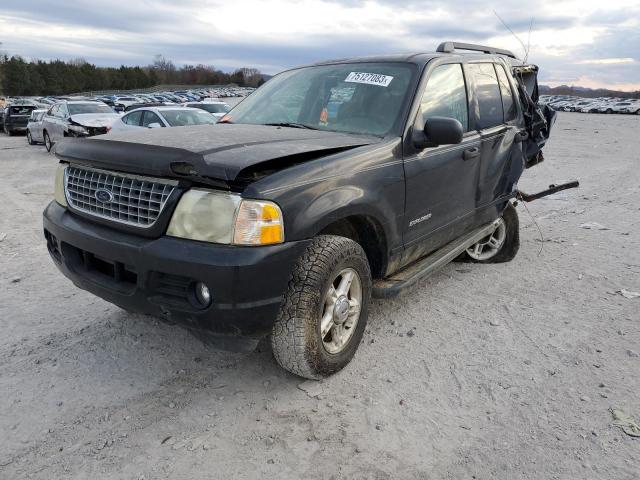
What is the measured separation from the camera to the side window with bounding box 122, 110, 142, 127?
40.2ft

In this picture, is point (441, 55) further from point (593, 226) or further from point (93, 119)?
point (93, 119)

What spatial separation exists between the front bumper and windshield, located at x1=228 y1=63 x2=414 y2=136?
133 cm

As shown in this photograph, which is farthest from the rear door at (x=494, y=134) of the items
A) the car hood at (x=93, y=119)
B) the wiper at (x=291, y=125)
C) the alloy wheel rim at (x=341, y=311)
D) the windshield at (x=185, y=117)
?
the car hood at (x=93, y=119)

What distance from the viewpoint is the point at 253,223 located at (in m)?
2.40

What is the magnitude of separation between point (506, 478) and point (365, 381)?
98cm

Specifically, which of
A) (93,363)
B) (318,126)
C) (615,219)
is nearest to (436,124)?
(318,126)

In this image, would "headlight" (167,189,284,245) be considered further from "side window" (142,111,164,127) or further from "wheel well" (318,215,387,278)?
"side window" (142,111,164,127)

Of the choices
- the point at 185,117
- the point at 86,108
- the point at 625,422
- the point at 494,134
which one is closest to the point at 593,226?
the point at 494,134

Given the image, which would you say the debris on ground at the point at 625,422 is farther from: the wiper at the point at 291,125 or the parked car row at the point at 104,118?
the parked car row at the point at 104,118

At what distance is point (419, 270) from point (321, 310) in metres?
1.13

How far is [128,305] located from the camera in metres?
2.70

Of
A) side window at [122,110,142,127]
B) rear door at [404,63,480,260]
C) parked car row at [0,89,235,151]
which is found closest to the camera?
rear door at [404,63,480,260]

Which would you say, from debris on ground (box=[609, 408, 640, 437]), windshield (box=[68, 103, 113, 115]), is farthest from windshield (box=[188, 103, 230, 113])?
debris on ground (box=[609, 408, 640, 437])

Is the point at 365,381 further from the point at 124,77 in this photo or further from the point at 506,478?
the point at 124,77
